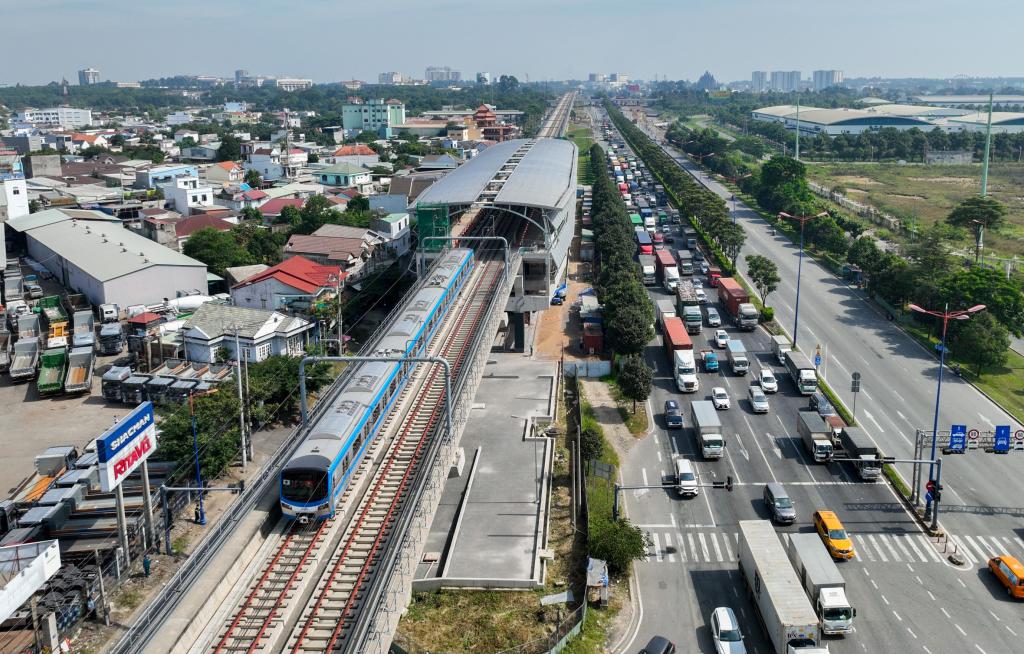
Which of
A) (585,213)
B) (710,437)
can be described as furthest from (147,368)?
(585,213)

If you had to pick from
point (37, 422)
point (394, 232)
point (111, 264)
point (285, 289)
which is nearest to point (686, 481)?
point (285, 289)

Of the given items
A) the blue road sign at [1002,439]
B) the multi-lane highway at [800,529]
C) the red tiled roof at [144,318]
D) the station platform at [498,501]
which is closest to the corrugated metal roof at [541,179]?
the station platform at [498,501]

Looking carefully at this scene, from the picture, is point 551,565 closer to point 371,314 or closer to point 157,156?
point 371,314

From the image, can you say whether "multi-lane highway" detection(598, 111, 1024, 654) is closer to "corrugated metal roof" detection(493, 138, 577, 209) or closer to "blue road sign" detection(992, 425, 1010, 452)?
"blue road sign" detection(992, 425, 1010, 452)

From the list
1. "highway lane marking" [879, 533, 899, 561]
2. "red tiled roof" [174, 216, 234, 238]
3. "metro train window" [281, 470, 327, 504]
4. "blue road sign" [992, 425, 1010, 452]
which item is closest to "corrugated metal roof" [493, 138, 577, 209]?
"red tiled roof" [174, 216, 234, 238]

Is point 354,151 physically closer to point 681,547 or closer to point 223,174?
point 223,174
